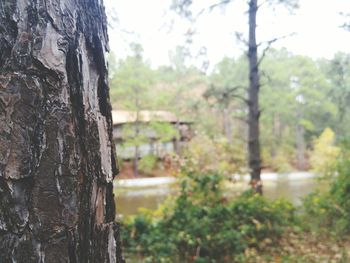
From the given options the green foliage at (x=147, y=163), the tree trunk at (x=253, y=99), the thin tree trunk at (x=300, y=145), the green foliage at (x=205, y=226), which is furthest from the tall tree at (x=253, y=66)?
the thin tree trunk at (x=300, y=145)

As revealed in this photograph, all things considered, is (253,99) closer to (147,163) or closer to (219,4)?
(219,4)

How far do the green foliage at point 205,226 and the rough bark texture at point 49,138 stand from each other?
388 cm

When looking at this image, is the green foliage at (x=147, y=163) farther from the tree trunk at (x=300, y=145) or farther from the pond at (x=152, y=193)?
the tree trunk at (x=300, y=145)

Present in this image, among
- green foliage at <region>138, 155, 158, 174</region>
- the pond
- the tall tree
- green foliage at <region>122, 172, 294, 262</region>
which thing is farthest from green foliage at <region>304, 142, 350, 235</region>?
green foliage at <region>138, 155, 158, 174</region>

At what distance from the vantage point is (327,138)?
76.4ft

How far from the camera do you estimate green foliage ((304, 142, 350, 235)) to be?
543 centimetres

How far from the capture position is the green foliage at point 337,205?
5426 millimetres

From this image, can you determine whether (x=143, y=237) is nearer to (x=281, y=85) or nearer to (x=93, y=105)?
(x=93, y=105)

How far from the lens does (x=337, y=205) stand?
18.8ft

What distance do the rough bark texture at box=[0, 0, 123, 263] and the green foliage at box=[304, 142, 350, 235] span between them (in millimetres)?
5352

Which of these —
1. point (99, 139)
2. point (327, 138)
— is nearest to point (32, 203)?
point (99, 139)

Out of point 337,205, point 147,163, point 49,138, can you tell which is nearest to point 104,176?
point 49,138

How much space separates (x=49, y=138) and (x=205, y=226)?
4.63m

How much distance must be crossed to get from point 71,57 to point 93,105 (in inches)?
4.6
